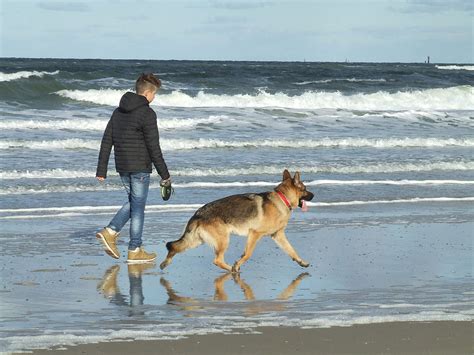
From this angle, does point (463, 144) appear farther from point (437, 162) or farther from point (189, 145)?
point (189, 145)

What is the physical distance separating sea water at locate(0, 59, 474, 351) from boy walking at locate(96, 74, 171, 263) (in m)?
0.31

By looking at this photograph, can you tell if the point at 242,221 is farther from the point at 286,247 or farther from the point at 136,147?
the point at 136,147

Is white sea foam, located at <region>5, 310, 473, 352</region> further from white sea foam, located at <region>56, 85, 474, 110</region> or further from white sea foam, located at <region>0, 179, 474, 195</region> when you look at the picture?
white sea foam, located at <region>56, 85, 474, 110</region>

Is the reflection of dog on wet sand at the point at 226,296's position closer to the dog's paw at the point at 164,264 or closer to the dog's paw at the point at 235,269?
the dog's paw at the point at 235,269

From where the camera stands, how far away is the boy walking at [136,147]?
809 cm

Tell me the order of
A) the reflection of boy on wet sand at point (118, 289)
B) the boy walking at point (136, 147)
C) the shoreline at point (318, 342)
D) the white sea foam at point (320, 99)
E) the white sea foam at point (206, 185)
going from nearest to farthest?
1. the shoreline at point (318, 342)
2. the reflection of boy on wet sand at point (118, 289)
3. the boy walking at point (136, 147)
4. the white sea foam at point (206, 185)
5. the white sea foam at point (320, 99)

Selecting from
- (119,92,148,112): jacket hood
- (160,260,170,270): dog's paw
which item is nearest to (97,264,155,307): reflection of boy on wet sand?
(160,260,170,270): dog's paw

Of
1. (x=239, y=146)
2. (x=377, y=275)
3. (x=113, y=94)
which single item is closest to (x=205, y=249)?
(x=377, y=275)

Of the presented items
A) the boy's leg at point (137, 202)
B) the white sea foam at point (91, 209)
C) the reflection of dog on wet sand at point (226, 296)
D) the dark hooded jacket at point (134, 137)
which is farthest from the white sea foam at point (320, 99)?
the reflection of dog on wet sand at point (226, 296)

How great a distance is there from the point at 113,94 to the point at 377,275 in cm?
2404

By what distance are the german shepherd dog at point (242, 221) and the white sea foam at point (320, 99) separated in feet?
69.2

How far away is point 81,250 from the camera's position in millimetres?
8984

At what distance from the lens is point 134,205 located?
853 cm

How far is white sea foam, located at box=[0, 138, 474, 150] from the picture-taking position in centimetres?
1819
